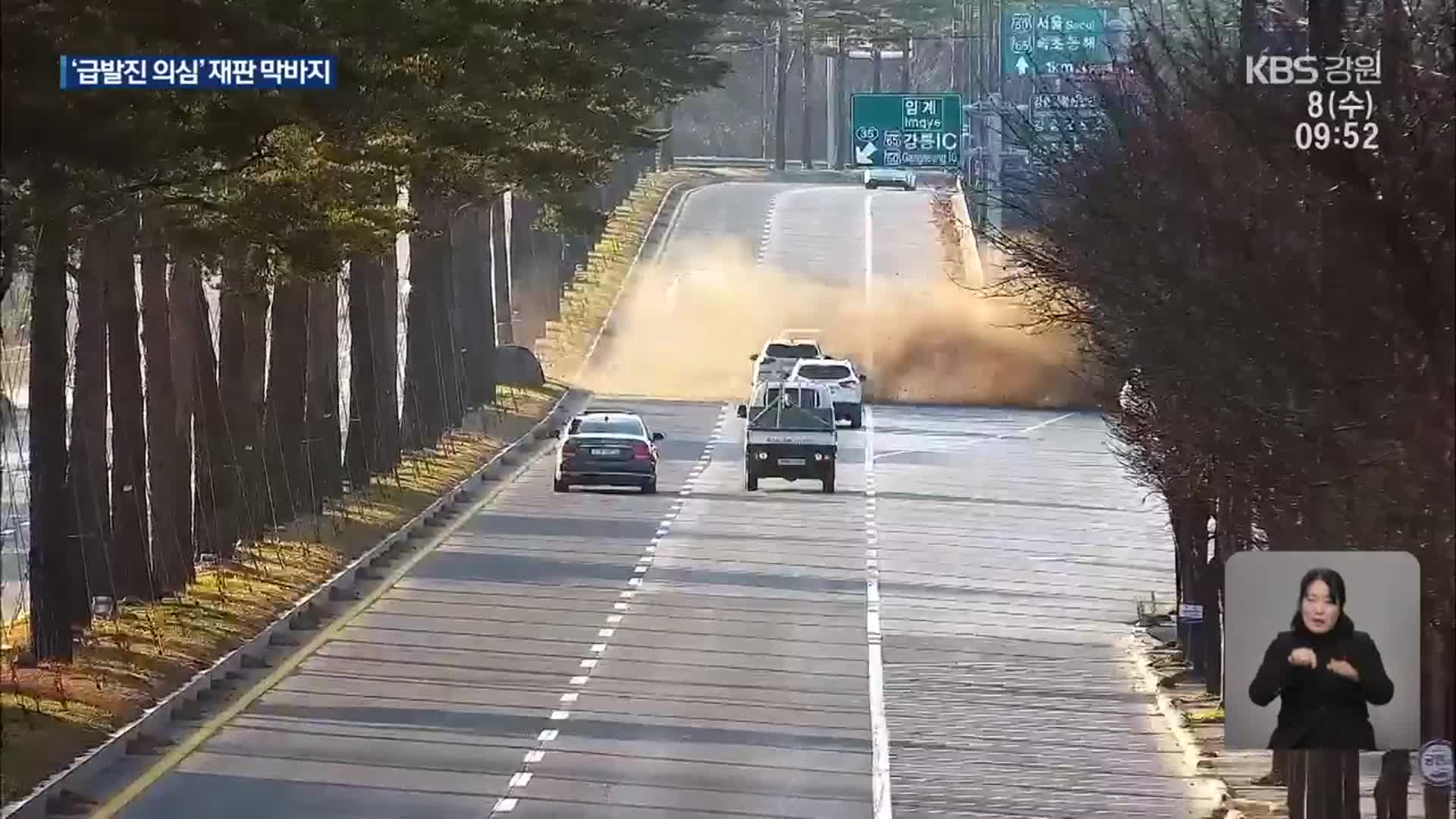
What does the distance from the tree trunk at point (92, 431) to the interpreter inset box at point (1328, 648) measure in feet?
57.4

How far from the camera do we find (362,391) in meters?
47.2

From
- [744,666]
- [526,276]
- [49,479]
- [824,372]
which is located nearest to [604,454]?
[824,372]

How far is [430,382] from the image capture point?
55031mm

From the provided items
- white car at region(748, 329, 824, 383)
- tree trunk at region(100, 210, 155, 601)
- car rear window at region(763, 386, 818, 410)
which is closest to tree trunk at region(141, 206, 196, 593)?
tree trunk at region(100, 210, 155, 601)

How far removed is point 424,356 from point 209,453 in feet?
65.4

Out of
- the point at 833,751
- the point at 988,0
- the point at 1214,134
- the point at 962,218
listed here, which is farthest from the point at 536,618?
the point at 962,218

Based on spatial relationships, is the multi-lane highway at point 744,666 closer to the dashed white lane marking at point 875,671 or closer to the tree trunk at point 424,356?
the dashed white lane marking at point 875,671

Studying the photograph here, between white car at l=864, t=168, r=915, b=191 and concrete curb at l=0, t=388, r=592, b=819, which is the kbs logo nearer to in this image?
concrete curb at l=0, t=388, r=592, b=819

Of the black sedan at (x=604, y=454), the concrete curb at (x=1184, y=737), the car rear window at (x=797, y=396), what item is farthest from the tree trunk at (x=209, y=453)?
the car rear window at (x=797, y=396)

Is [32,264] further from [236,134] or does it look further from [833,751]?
[833,751]

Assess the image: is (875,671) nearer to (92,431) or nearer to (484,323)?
(92,431)

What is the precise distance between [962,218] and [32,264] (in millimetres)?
76816

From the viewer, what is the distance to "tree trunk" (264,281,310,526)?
40.4 metres

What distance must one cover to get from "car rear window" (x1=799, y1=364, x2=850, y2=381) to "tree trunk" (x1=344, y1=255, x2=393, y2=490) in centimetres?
1463
